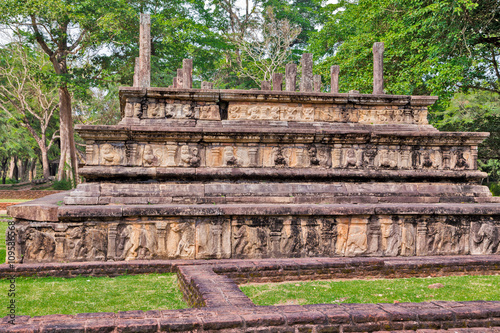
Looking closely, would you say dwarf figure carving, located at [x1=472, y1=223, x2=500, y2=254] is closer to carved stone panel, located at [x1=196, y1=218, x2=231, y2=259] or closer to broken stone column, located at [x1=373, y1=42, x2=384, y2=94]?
broken stone column, located at [x1=373, y1=42, x2=384, y2=94]

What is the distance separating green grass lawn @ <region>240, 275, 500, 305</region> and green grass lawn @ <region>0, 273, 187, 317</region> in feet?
3.76

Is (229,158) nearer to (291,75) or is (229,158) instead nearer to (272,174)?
(272,174)

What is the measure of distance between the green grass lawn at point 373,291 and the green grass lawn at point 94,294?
1.15 m

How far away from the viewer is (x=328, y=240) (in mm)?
7285

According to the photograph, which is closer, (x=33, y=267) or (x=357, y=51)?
(x=33, y=267)

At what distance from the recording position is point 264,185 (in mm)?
8156

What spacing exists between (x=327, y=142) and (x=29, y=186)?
2302cm

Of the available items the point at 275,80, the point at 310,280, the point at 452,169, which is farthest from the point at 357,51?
the point at 310,280

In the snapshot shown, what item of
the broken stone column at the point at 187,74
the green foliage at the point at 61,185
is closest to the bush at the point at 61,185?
the green foliage at the point at 61,185

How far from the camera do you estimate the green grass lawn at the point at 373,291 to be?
4.97 m

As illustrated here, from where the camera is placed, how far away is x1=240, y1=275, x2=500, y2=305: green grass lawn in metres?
4.97

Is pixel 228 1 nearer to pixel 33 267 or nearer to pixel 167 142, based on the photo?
pixel 167 142

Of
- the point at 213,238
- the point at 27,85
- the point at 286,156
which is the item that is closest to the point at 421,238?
the point at 286,156

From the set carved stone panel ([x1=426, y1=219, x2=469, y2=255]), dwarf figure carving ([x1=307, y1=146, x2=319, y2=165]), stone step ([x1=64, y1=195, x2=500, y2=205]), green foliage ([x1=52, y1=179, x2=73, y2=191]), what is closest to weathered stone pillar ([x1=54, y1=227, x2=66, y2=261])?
stone step ([x1=64, y1=195, x2=500, y2=205])
